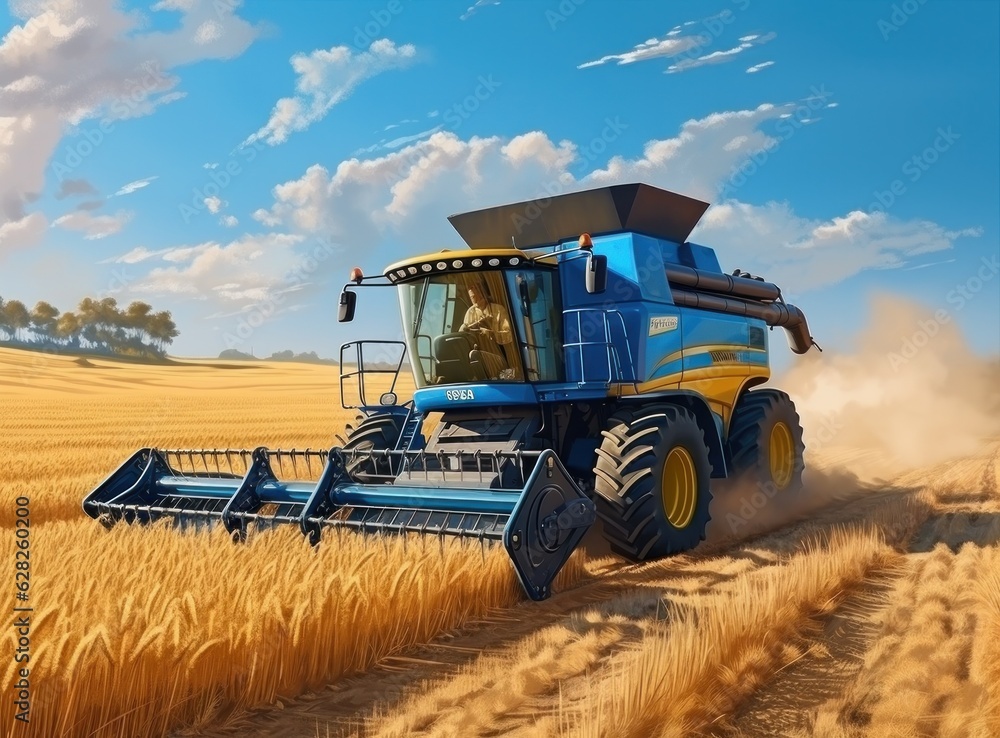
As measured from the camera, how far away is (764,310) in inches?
404

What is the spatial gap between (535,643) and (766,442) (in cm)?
559

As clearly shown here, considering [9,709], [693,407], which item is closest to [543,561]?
[9,709]

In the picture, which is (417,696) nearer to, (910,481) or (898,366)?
(910,481)

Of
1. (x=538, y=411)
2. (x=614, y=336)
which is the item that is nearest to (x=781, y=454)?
(x=614, y=336)

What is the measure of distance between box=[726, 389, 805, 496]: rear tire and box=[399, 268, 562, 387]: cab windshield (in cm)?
289

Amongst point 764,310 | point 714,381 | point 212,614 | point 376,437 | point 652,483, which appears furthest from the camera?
point 764,310

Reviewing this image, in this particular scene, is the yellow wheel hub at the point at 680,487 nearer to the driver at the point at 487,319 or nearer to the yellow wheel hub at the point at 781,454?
the driver at the point at 487,319

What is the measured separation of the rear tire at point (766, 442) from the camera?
28.8ft

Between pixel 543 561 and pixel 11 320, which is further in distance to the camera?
pixel 11 320

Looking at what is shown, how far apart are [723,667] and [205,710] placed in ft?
7.20

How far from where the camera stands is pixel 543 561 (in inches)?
199

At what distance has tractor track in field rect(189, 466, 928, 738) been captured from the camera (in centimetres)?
337

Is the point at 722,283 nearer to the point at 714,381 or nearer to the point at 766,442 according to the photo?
the point at 714,381

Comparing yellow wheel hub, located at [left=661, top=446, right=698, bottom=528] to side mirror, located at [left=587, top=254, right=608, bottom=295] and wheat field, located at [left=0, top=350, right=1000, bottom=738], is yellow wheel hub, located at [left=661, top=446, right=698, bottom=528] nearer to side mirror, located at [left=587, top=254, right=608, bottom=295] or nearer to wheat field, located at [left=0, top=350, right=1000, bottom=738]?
wheat field, located at [left=0, top=350, right=1000, bottom=738]
